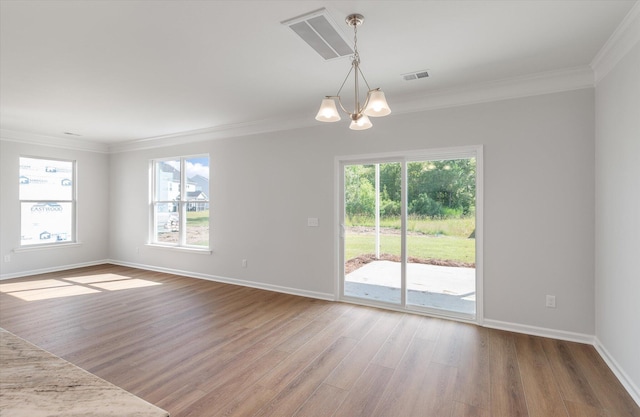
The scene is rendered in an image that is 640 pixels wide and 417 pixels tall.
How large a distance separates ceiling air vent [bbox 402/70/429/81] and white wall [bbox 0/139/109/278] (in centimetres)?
685

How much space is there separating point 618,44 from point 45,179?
344 inches

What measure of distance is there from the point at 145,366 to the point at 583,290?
4.18m

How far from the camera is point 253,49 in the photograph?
8.93 feet

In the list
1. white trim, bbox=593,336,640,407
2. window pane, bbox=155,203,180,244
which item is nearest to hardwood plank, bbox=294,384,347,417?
white trim, bbox=593,336,640,407

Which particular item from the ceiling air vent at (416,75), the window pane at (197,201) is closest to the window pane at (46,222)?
the window pane at (197,201)

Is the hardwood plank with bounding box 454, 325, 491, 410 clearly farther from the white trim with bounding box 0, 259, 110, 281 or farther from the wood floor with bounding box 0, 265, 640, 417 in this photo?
the white trim with bounding box 0, 259, 110, 281

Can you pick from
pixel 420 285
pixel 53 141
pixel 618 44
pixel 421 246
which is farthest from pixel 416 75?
pixel 53 141

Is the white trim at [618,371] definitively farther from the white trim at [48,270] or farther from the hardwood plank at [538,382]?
the white trim at [48,270]

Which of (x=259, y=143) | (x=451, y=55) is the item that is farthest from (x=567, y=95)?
(x=259, y=143)

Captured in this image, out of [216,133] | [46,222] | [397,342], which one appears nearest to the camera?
[397,342]

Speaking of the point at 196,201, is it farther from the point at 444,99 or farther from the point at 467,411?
the point at 467,411

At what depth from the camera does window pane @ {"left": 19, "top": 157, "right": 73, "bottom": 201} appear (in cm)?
593

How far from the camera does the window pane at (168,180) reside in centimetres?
628

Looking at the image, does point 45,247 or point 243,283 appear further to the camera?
point 45,247
